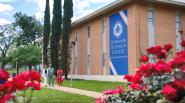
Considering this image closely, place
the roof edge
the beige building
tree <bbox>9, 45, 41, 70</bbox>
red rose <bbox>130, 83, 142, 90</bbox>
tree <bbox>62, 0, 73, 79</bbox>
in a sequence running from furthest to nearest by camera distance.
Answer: tree <bbox>9, 45, 41, 70</bbox>, tree <bbox>62, 0, 73, 79</bbox>, the roof edge, the beige building, red rose <bbox>130, 83, 142, 90</bbox>

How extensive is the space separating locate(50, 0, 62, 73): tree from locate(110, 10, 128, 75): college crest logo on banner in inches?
302

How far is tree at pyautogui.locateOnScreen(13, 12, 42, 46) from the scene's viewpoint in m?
89.6

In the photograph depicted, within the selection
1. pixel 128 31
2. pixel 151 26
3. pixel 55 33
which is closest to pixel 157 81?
pixel 128 31

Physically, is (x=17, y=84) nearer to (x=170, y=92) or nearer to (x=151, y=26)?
(x=170, y=92)

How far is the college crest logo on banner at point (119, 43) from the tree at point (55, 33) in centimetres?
768

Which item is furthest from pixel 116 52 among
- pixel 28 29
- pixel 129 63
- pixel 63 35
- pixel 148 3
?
pixel 28 29

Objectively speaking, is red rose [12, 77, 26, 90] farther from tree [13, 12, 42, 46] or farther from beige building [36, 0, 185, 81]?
tree [13, 12, 42, 46]

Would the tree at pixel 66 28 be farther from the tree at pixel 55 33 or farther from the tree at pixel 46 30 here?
the tree at pixel 46 30

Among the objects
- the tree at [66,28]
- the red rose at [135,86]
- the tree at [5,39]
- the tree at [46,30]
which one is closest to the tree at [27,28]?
the tree at [5,39]

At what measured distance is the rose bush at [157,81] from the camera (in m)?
4.21

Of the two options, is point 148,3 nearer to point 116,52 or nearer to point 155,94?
point 116,52

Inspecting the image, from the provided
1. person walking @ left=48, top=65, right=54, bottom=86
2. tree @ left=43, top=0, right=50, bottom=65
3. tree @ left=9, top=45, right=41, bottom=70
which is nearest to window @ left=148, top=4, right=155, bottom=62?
person walking @ left=48, top=65, right=54, bottom=86

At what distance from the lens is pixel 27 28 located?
91188 millimetres

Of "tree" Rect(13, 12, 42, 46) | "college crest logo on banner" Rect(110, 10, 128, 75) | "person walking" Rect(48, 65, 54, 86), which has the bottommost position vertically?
"person walking" Rect(48, 65, 54, 86)
